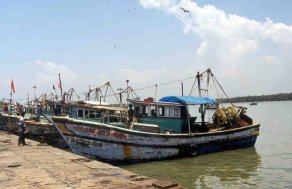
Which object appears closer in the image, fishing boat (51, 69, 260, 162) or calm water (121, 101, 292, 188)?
calm water (121, 101, 292, 188)

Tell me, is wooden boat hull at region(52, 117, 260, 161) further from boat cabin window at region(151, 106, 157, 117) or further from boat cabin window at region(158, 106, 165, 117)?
boat cabin window at region(151, 106, 157, 117)

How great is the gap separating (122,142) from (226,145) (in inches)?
265

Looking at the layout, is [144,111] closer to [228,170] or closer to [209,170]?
[209,170]

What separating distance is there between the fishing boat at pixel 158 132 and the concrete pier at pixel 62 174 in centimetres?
295

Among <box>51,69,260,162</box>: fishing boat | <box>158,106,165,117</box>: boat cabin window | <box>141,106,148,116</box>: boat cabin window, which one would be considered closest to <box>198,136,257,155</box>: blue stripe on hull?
<box>51,69,260,162</box>: fishing boat

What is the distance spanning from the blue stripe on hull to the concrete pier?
25.8ft

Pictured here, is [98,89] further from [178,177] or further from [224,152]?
[178,177]

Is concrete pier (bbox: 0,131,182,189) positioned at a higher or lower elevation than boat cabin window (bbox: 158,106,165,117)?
lower

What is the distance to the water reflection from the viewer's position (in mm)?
13398

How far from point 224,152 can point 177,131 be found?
3.12 m

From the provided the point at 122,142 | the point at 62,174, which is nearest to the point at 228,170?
the point at 122,142

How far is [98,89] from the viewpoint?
3778 centimetres

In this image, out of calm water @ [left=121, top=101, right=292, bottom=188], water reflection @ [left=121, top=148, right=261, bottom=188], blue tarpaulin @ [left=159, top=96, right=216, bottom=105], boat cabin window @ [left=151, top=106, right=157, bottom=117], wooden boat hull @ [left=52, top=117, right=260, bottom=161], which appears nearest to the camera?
calm water @ [left=121, top=101, right=292, bottom=188]

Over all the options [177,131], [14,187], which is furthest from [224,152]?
[14,187]
